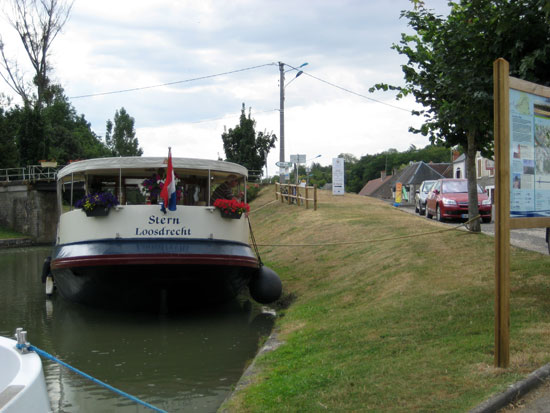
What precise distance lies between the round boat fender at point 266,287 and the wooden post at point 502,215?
7.40 meters

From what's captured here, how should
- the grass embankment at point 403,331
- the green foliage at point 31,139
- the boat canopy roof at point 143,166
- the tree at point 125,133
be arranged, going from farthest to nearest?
the tree at point 125,133
the green foliage at point 31,139
the boat canopy roof at point 143,166
the grass embankment at point 403,331

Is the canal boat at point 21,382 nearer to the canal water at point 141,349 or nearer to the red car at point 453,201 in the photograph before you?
the canal water at point 141,349

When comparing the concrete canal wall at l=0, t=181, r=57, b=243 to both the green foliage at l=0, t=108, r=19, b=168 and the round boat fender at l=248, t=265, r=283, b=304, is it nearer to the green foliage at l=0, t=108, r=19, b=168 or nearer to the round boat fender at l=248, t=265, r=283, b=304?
the green foliage at l=0, t=108, r=19, b=168

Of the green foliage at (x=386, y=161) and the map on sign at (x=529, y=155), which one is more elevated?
the green foliage at (x=386, y=161)

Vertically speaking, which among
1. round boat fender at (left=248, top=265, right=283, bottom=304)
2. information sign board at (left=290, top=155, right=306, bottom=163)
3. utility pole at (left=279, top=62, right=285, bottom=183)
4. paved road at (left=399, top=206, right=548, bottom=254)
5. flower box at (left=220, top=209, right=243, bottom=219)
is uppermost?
utility pole at (left=279, top=62, right=285, bottom=183)

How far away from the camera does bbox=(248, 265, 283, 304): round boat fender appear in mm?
12258

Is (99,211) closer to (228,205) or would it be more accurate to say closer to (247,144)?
(228,205)

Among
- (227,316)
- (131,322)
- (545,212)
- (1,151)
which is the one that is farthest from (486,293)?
(1,151)

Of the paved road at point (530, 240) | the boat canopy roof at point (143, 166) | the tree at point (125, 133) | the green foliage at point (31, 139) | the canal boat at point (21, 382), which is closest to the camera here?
the canal boat at point (21, 382)

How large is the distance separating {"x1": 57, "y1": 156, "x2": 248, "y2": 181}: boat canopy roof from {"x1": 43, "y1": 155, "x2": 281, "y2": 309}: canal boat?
2 cm

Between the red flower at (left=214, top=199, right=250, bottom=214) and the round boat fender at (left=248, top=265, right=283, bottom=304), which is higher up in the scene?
the red flower at (left=214, top=199, right=250, bottom=214)

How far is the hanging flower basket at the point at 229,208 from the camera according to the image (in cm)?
1142

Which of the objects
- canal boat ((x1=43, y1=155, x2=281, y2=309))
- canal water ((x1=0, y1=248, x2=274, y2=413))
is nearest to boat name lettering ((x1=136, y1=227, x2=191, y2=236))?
canal boat ((x1=43, y1=155, x2=281, y2=309))

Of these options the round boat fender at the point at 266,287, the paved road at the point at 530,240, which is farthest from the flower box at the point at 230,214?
the paved road at the point at 530,240
